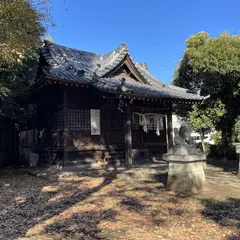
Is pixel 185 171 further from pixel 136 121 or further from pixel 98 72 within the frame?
pixel 98 72

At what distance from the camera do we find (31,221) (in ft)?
16.6

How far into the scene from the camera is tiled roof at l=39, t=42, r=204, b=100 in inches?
419

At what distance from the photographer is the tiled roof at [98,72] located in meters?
10.7

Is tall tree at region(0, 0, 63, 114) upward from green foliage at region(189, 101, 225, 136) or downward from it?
upward

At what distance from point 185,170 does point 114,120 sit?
21.4 feet

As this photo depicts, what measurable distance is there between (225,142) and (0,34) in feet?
46.7

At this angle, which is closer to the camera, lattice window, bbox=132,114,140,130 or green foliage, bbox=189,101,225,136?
lattice window, bbox=132,114,140,130

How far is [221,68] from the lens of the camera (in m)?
13.6

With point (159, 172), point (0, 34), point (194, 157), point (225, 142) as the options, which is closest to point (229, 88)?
point (225, 142)

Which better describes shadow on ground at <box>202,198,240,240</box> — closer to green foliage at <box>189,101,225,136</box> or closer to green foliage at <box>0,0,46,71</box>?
green foliage at <box>0,0,46,71</box>

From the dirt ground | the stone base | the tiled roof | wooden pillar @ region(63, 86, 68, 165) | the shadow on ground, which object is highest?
the tiled roof

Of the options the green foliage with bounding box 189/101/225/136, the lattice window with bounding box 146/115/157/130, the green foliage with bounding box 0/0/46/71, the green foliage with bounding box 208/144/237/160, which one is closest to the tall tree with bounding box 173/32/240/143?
the green foliage with bounding box 189/101/225/136

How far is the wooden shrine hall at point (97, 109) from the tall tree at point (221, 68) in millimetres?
1804

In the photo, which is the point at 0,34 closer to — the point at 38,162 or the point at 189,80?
the point at 38,162
